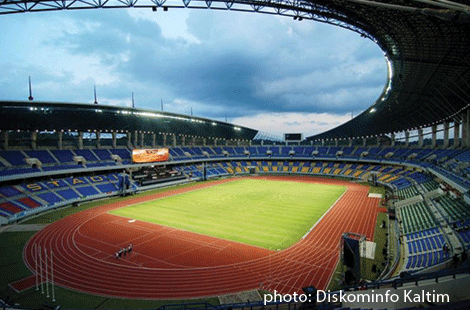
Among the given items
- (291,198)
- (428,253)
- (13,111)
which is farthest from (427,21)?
(13,111)

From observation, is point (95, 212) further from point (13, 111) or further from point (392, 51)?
point (392, 51)

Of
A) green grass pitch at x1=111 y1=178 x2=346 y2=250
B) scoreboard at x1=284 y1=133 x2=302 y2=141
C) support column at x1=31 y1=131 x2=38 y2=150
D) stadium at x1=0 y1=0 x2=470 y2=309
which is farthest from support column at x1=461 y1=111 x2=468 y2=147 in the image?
support column at x1=31 y1=131 x2=38 y2=150

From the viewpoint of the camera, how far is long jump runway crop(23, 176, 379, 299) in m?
15.8

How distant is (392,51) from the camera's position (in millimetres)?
22859

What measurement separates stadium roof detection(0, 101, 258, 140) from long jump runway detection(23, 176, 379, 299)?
17.5 m

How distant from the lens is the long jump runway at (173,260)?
52.0 ft

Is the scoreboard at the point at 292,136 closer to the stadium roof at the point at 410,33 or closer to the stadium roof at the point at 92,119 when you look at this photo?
the stadium roof at the point at 92,119

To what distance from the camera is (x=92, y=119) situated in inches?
1731

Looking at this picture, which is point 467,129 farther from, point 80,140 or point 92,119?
point 80,140

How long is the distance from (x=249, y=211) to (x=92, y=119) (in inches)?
A: 1198

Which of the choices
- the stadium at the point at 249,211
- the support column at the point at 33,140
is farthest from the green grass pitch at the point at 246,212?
the support column at the point at 33,140

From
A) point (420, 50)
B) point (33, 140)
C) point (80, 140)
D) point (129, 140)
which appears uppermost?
point (420, 50)

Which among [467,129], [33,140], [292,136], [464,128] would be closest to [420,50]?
[467,129]

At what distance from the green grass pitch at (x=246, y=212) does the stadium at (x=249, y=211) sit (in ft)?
0.85
